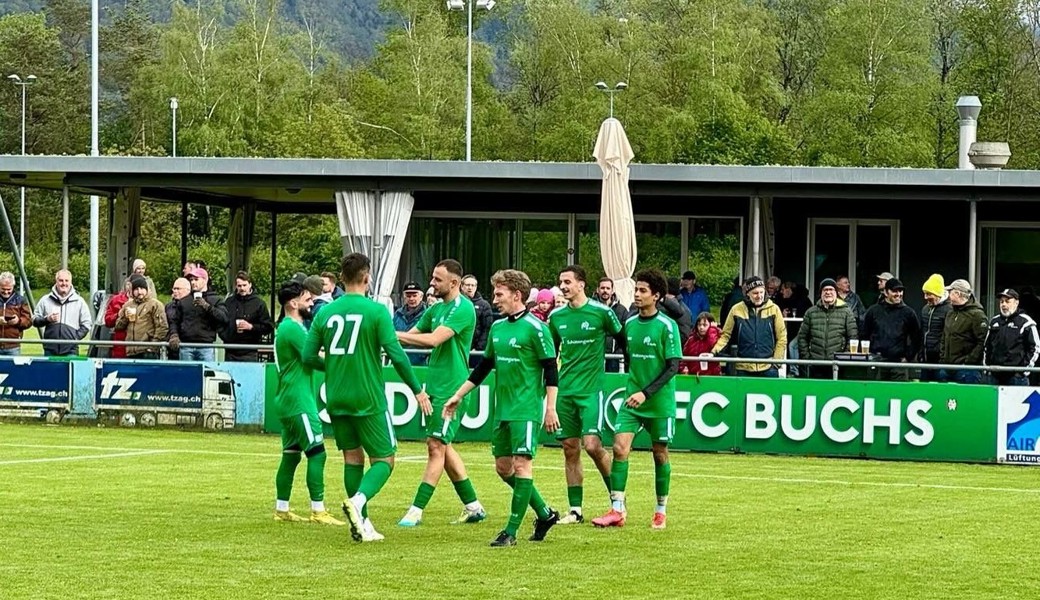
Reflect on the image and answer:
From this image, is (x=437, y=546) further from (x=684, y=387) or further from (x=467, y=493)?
(x=684, y=387)

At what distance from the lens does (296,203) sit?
106 feet

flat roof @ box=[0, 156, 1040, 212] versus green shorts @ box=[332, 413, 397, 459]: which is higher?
flat roof @ box=[0, 156, 1040, 212]

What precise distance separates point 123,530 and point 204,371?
894 cm

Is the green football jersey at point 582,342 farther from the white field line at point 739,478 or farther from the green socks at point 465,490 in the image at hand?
the white field line at point 739,478

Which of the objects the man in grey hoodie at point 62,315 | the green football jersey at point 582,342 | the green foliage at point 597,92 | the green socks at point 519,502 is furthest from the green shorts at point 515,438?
the green foliage at point 597,92

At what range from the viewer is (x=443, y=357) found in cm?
1195

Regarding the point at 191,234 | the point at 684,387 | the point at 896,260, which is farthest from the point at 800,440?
the point at 191,234

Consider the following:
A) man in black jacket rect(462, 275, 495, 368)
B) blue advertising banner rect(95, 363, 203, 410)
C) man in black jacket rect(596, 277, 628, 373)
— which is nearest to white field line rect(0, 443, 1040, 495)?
man in black jacket rect(462, 275, 495, 368)

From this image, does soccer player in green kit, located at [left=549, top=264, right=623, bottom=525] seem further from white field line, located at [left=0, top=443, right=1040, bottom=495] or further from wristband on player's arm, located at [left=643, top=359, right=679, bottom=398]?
white field line, located at [left=0, top=443, right=1040, bottom=495]

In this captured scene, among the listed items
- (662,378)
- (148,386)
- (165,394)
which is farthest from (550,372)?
(148,386)

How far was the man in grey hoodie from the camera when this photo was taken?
21844 mm

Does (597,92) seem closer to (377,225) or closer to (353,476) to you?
(377,225)

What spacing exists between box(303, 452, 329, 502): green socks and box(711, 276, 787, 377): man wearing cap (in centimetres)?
768

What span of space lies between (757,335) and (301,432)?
796 cm
